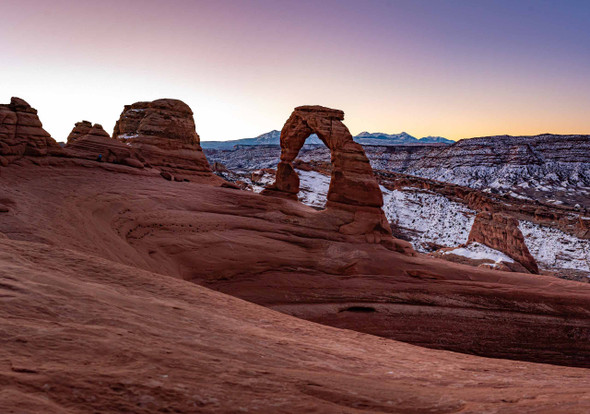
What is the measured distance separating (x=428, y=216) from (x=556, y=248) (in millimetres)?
14800

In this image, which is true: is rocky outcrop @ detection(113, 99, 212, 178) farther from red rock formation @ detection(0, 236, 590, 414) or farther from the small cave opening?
red rock formation @ detection(0, 236, 590, 414)

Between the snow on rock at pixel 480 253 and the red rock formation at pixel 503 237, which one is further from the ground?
the red rock formation at pixel 503 237

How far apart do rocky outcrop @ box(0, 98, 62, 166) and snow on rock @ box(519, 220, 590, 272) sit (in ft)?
131

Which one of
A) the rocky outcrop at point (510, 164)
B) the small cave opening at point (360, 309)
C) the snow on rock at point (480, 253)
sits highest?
the rocky outcrop at point (510, 164)

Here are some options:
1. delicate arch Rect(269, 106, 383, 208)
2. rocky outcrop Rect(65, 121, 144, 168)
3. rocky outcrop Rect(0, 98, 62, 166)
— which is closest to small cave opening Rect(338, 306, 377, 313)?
delicate arch Rect(269, 106, 383, 208)

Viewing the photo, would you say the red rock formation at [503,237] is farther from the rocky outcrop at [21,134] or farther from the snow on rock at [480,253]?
the rocky outcrop at [21,134]

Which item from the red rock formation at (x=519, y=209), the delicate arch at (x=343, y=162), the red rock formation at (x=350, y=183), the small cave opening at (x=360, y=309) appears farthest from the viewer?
the red rock formation at (x=519, y=209)

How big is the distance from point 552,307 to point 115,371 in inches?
562

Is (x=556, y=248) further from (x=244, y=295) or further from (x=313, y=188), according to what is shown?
(x=244, y=295)

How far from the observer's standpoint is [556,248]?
1455 inches

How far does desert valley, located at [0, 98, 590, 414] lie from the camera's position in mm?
2938

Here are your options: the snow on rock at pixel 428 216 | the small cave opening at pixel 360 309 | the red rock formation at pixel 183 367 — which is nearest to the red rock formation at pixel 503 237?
the snow on rock at pixel 428 216

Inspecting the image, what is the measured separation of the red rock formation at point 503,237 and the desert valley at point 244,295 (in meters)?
0.13

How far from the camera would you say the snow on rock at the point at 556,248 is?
33.7 meters
